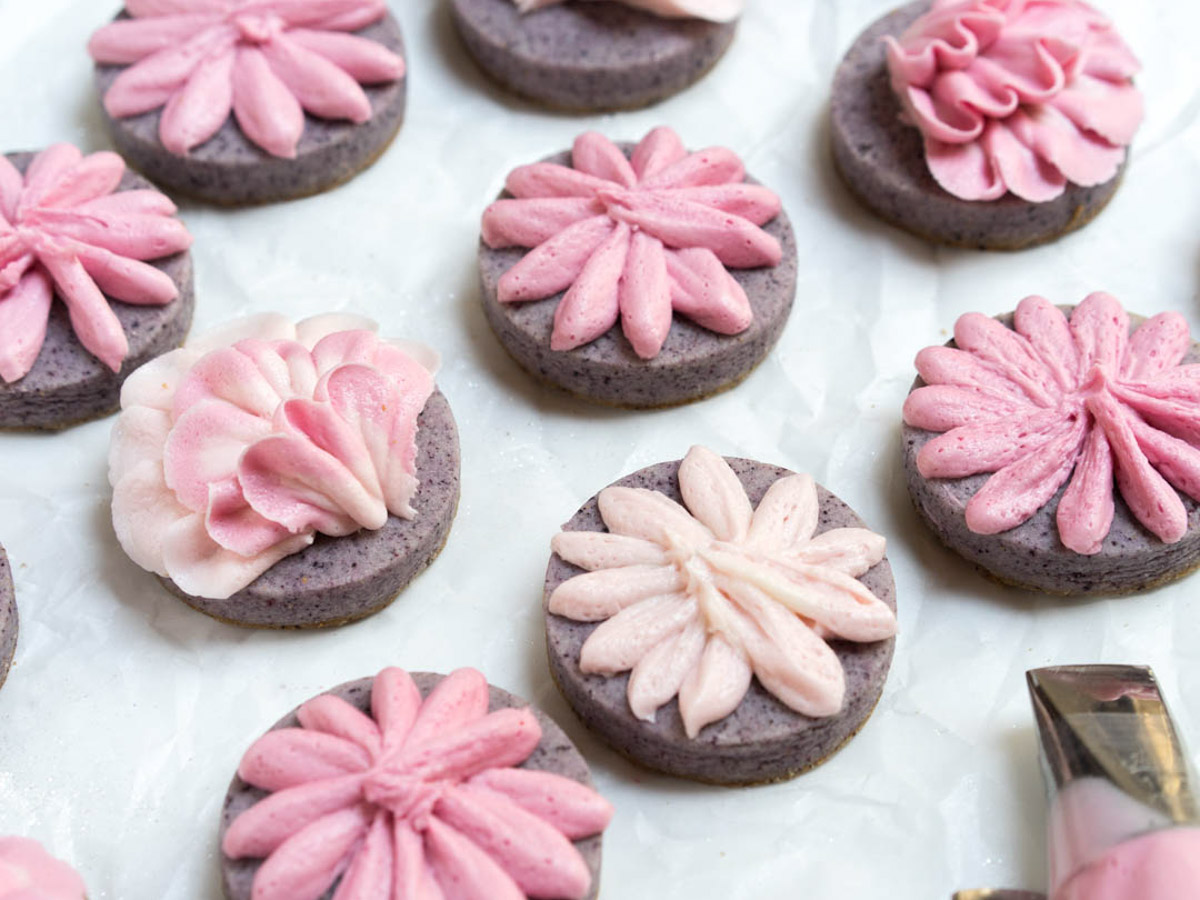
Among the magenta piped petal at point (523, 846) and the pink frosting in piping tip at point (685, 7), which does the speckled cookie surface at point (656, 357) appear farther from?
the magenta piped petal at point (523, 846)

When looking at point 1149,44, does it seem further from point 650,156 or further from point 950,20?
point 650,156

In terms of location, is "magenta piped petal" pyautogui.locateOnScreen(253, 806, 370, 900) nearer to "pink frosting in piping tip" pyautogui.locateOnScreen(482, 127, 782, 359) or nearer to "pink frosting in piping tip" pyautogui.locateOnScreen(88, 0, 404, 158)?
"pink frosting in piping tip" pyautogui.locateOnScreen(482, 127, 782, 359)

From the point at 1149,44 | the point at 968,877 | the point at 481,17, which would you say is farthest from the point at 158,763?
the point at 1149,44

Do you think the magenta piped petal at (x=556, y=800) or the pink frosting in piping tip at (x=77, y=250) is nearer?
the magenta piped petal at (x=556, y=800)

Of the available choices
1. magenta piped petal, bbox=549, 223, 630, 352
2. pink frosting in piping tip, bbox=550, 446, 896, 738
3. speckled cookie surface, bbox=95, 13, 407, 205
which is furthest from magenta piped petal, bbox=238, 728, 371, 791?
speckled cookie surface, bbox=95, 13, 407, 205

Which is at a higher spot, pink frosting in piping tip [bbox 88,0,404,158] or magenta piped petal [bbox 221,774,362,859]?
pink frosting in piping tip [bbox 88,0,404,158]

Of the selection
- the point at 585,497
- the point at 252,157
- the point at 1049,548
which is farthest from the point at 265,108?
the point at 1049,548

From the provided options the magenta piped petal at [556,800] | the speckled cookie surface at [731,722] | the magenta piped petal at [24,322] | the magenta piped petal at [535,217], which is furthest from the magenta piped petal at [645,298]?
the magenta piped petal at [24,322]

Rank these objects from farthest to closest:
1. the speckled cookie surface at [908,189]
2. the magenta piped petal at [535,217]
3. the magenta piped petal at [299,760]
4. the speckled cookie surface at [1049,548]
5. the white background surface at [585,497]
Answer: the speckled cookie surface at [908,189]
the magenta piped petal at [535,217]
the speckled cookie surface at [1049,548]
the white background surface at [585,497]
the magenta piped petal at [299,760]
